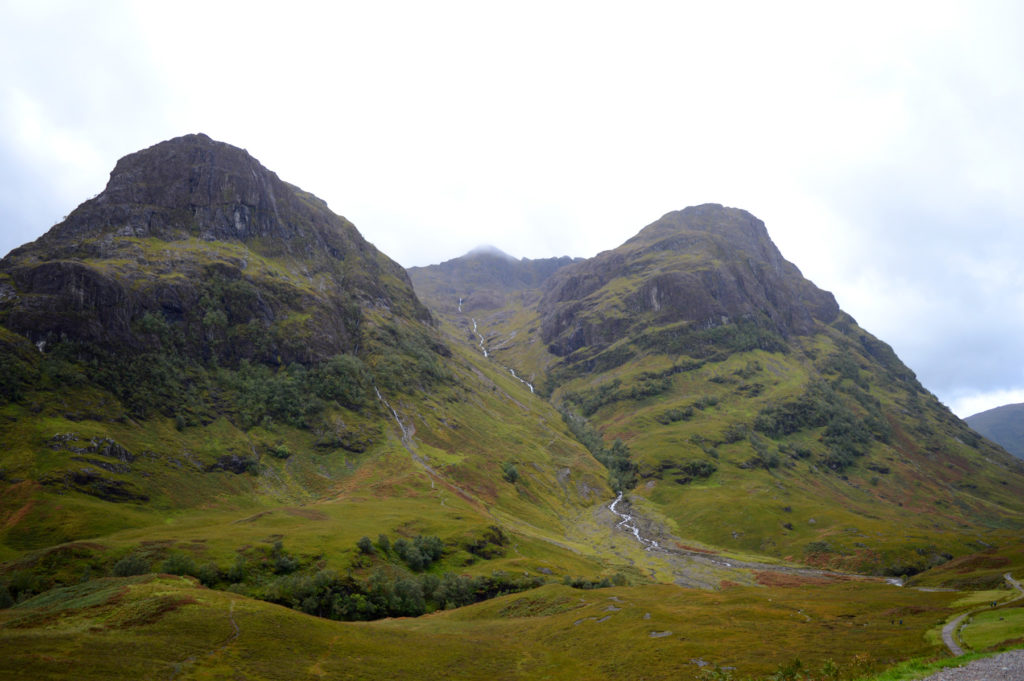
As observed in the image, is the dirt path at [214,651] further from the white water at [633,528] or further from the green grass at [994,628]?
the white water at [633,528]

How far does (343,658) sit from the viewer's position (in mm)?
45719

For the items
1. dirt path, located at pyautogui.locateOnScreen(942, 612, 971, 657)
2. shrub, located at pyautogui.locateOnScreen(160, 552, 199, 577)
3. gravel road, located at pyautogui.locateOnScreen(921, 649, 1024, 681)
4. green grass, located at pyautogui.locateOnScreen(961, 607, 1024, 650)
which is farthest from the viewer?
shrub, located at pyautogui.locateOnScreen(160, 552, 199, 577)

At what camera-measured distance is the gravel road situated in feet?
88.2

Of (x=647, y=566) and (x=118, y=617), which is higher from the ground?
(x=118, y=617)

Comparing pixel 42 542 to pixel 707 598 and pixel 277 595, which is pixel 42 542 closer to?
pixel 277 595

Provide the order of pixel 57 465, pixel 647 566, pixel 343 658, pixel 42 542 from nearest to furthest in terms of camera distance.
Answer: pixel 343 658, pixel 42 542, pixel 57 465, pixel 647 566

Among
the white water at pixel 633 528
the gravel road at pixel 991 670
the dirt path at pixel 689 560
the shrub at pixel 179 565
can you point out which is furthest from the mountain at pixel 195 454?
the gravel road at pixel 991 670

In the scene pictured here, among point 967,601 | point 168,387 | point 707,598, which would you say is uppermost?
point 168,387

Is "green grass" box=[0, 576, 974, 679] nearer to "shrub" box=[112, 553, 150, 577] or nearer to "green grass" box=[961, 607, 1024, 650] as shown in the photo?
"green grass" box=[961, 607, 1024, 650]

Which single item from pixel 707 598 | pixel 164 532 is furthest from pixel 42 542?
pixel 707 598

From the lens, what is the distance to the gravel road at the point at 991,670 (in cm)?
2689

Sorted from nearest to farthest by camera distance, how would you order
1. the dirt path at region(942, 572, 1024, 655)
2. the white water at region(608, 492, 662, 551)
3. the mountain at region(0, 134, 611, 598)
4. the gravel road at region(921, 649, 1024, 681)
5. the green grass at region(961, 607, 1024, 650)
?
the gravel road at region(921, 649, 1024, 681)
the green grass at region(961, 607, 1024, 650)
the dirt path at region(942, 572, 1024, 655)
the mountain at region(0, 134, 611, 598)
the white water at region(608, 492, 662, 551)

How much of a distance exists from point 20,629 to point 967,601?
3678 inches

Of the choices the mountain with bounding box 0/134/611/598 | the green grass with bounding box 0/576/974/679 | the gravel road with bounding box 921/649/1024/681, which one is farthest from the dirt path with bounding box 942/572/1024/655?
the mountain with bounding box 0/134/611/598
